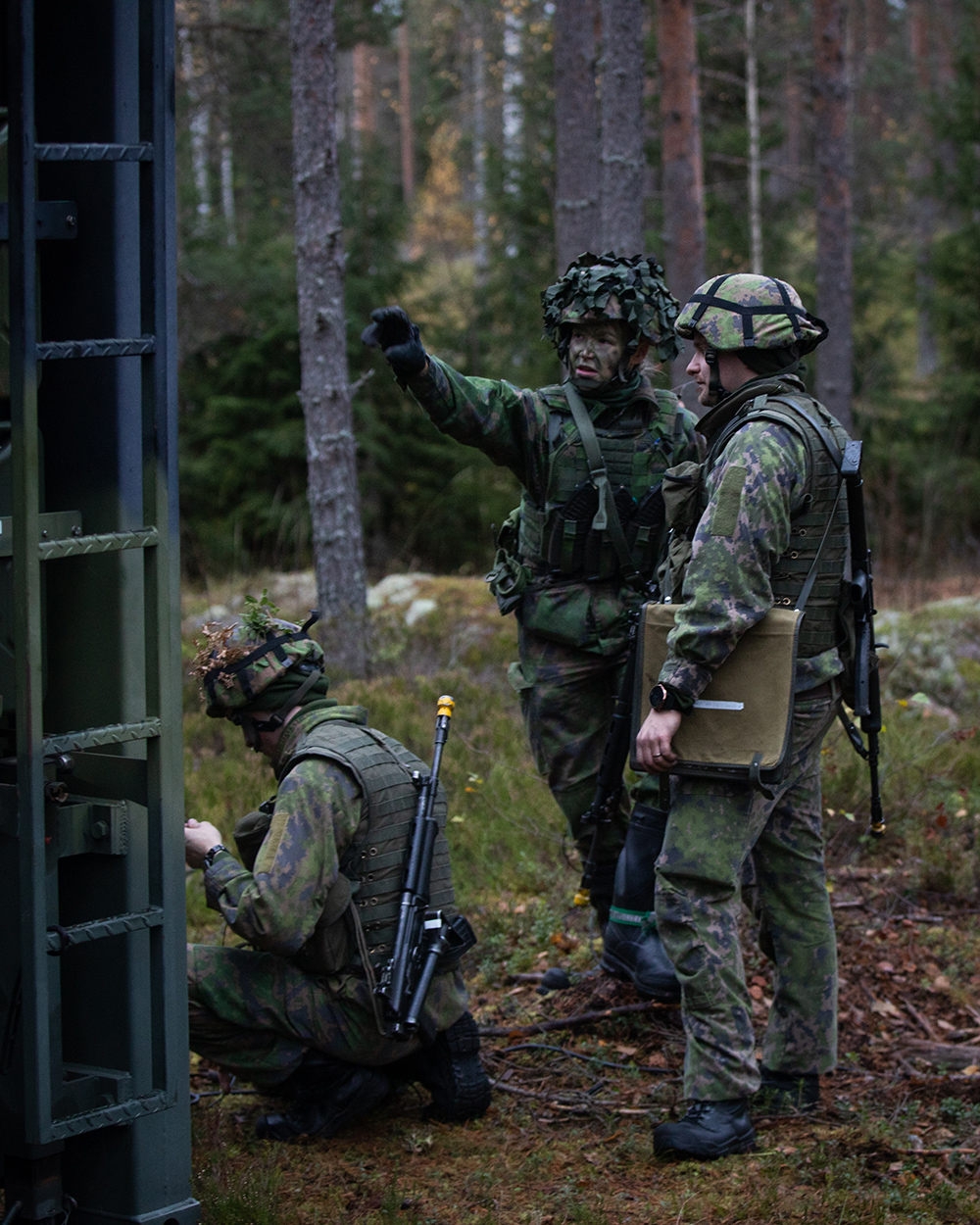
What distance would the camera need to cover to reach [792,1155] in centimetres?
359

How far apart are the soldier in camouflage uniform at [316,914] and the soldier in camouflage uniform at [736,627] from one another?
29.2 inches

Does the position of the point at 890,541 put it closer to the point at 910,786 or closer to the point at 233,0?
the point at 910,786

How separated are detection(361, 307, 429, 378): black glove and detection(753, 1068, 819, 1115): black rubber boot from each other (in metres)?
2.52

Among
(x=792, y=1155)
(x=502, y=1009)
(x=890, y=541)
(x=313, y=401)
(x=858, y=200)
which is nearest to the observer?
(x=792, y=1155)

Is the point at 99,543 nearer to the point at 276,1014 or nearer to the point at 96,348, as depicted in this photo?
the point at 96,348

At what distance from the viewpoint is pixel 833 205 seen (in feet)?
46.0

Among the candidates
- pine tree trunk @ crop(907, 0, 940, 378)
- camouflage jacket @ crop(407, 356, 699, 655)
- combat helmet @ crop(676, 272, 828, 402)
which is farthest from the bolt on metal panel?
pine tree trunk @ crop(907, 0, 940, 378)

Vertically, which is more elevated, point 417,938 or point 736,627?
point 736,627

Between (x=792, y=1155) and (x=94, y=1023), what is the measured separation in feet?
6.59

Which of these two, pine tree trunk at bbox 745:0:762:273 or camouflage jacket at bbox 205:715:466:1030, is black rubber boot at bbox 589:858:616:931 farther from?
pine tree trunk at bbox 745:0:762:273

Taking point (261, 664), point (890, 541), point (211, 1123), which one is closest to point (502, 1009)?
point (211, 1123)

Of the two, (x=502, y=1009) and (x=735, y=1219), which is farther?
(x=502, y=1009)

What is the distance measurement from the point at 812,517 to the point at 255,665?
5.51 ft

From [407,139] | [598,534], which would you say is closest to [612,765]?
[598,534]
